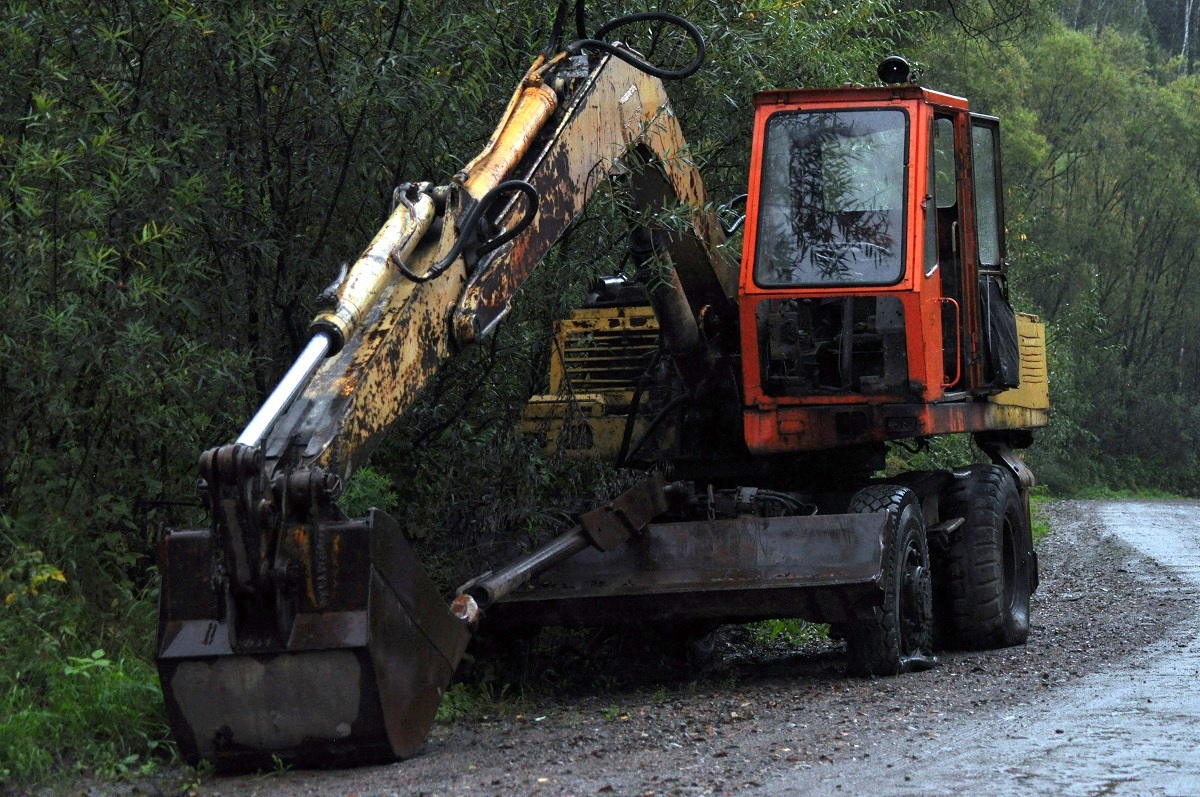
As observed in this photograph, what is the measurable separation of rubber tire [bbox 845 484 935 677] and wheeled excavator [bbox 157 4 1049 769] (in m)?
0.02

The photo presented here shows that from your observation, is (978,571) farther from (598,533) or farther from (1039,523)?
(1039,523)

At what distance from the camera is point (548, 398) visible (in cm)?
942

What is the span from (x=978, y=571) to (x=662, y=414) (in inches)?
87.5

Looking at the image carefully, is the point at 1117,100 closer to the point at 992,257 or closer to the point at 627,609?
the point at 992,257

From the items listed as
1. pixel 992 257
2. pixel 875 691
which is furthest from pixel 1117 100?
pixel 875 691

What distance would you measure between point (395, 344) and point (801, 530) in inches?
108

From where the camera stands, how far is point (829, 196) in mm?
8797

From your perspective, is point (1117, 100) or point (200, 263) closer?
point (200, 263)

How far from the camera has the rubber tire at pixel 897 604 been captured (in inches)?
319

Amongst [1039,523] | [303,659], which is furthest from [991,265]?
[1039,523]

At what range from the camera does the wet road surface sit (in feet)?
17.3

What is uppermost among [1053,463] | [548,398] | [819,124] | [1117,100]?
[1117,100]

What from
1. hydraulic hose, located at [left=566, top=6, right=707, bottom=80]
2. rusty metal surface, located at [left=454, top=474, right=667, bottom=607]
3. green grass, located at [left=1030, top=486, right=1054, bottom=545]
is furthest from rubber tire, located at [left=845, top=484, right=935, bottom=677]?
green grass, located at [left=1030, top=486, right=1054, bottom=545]

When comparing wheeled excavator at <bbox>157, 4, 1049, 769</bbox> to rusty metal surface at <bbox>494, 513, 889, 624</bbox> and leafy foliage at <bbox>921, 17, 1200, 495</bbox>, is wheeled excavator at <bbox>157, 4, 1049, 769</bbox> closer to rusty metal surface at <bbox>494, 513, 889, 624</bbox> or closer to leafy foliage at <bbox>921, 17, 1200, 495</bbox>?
rusty metal surface at <bbox>494, 513, 889, 624</bbox>
